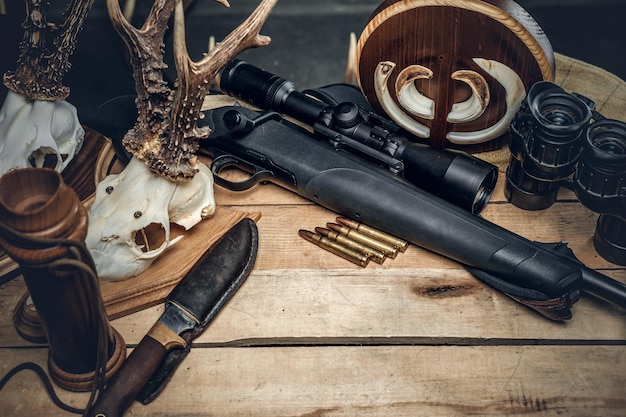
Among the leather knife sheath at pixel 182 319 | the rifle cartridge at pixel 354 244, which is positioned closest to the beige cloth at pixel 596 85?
the rifle cartridge at pixel 354 244

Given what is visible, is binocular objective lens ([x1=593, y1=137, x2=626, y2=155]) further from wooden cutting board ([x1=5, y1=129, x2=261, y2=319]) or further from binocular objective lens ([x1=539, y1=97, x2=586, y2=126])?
wooden cutting board ([x1=5, y1=129, x2=261, y2=319])

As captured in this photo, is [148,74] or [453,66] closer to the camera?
[148,74]

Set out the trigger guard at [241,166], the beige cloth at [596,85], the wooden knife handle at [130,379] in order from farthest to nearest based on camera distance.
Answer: the beige cloth at [596,85]
the trigger guard at [241,166]
the wooden knife handle at [130,379]

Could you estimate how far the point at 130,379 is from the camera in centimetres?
122

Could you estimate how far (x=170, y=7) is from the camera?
1.25m

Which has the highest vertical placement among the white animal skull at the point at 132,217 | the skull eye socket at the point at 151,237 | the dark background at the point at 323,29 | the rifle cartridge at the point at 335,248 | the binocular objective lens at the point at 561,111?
the binocular objective lens at the point at 561,111

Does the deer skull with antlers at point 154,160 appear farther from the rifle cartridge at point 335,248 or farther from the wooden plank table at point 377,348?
the rifle cartridge at point 335,248

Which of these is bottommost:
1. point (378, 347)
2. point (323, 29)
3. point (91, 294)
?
point (323, 29)

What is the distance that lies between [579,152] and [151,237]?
0.79 meters

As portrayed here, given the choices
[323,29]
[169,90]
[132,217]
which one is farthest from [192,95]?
[323,29]

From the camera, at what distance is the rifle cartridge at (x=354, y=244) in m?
1.46

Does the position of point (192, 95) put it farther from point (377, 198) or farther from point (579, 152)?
point (579, 152)

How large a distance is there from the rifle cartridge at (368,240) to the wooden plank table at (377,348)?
21mm

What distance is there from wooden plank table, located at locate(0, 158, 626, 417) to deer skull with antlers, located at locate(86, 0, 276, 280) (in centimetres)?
13
